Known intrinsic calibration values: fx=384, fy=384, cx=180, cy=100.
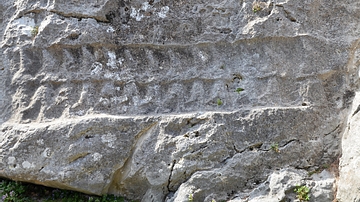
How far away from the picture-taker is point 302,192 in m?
3.62

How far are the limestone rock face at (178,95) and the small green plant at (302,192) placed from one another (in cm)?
7

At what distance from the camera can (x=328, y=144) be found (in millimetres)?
3967

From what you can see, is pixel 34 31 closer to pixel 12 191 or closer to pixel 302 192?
pixel 12 191

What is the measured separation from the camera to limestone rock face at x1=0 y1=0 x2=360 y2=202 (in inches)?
150

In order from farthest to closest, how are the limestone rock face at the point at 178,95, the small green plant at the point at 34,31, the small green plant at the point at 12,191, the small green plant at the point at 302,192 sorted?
the small green plant at the point at 34,31
the small green plant at the point at 12,191
the limestone rock face at the point at 178,95
the small green plant at the point at 302,192

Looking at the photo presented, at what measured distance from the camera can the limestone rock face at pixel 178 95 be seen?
381 cm

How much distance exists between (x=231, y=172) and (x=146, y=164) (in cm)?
85

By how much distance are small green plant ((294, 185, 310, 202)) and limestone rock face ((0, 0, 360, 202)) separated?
7 cm

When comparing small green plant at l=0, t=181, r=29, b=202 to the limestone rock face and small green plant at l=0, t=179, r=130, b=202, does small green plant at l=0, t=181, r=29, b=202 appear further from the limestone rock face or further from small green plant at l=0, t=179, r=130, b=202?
the limestone rock face

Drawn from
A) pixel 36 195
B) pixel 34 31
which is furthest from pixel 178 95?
pixel 36 195

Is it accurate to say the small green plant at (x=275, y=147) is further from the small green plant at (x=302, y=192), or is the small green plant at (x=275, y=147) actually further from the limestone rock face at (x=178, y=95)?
the small green plant at (x=302, y=192)

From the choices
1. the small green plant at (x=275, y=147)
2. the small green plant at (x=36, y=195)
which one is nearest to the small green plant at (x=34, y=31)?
the small green plant at (x=36, y=195)

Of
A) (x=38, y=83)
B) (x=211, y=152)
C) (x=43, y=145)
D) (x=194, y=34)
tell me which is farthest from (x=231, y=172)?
(x=38, y=83)

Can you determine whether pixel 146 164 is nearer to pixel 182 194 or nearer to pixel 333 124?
pixel 182 194
